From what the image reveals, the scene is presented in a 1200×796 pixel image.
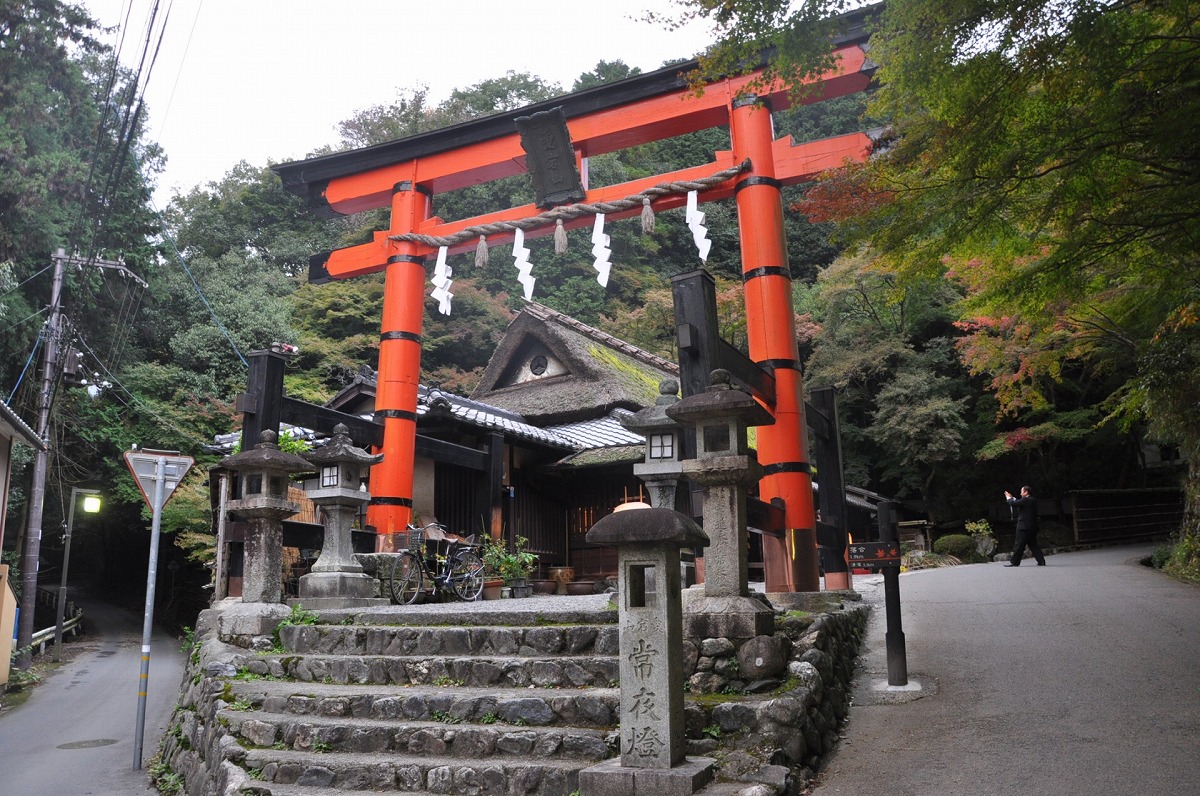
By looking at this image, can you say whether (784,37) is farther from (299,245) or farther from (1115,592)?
(299,245)

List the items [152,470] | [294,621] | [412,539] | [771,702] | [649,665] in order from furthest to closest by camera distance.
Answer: [412,539] < [152,470] < [294,621] < [771,702] < [649,665]

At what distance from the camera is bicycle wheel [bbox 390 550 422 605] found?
8.19 m

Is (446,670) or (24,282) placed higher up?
(24,282)

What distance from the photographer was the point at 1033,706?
5.14 m

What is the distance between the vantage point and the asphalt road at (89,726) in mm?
7043

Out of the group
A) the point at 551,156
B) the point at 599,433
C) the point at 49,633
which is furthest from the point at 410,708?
the point at 49,633

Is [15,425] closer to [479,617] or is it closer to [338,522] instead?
[338,522]

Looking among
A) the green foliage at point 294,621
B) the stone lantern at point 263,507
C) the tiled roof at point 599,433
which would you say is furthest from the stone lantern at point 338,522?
the tiled roof at point 599,433

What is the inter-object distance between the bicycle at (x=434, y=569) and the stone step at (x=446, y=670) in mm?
1984

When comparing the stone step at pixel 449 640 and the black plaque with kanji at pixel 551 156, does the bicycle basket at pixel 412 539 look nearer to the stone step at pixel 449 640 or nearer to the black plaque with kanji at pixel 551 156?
the stone step at pixel 449 640

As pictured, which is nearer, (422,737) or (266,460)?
(422,737)

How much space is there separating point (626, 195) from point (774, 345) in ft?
8.98

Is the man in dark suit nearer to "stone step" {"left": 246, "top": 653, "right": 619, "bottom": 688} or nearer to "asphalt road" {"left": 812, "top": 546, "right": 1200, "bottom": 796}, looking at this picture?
"asphalt road" {"left": 812, "top": 546, "right": 1200, "bottom": 796}

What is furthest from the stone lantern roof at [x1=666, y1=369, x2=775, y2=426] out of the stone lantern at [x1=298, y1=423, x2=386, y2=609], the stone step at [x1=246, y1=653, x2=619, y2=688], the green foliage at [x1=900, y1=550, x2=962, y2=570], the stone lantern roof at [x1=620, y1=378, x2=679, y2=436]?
the green foliage at [x1=900, y1=550, x2=962, y2=570]
